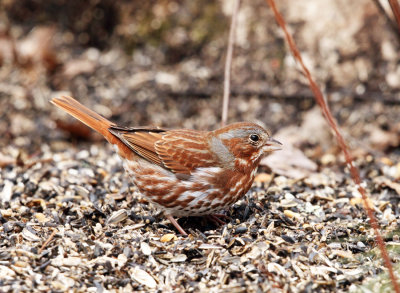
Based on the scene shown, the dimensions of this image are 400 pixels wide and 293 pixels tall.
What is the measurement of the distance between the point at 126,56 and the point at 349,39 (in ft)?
10.3

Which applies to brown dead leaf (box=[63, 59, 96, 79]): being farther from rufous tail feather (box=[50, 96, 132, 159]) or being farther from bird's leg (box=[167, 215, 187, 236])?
bird's leg (box=[167, 215, 187, 236])

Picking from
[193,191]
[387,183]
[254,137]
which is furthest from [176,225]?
[387,183]

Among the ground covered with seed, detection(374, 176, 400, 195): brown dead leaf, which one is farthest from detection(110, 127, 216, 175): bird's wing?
detection(374, 176, 400, 195): brown dead leaf

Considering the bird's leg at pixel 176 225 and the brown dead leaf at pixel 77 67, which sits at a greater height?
the brown dead leaf at pixel 77 67

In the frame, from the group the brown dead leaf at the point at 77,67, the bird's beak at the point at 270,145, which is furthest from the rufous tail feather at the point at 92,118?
the brown dead leaf at the point at 77,67

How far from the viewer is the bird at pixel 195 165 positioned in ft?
14.3

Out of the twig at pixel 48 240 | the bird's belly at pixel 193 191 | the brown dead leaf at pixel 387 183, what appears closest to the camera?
the twig at pixel 48 240

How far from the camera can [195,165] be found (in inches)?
176

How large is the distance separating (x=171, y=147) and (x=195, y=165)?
0.28m

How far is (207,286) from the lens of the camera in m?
3.72

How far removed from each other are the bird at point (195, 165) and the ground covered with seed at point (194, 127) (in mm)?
249

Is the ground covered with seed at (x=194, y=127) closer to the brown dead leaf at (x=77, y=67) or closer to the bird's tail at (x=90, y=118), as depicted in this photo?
the brown dead leaf at (x=77, y=67)

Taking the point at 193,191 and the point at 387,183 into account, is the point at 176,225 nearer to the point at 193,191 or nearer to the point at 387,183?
the point at 193,191

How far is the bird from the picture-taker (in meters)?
4.36
